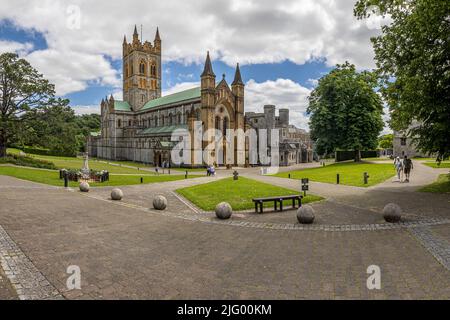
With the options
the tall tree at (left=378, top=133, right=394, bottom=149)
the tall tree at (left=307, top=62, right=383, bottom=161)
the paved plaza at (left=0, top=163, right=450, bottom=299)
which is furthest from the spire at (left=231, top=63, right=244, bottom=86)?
the tall tree at (left=378, top=133, right=394, bottom=149)

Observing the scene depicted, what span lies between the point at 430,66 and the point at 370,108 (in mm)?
30141


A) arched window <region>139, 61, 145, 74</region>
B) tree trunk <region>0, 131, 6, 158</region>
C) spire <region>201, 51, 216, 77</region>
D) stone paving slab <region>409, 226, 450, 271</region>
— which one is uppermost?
arched window <region>139, 61, 145, 74</region>

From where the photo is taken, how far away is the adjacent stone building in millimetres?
70312

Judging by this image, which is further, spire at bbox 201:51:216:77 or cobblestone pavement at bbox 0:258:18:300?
spire at bbox 201:51:216:77

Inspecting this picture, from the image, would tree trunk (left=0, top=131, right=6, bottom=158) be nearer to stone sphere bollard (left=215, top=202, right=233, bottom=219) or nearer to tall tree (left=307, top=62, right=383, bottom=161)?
stone sphere bollard (left=215, top=202, right=233, bottom=219)

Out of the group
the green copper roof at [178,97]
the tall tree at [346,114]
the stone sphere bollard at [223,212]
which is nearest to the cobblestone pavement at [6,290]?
the stone sphere bollard at [223,212]

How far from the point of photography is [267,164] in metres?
65.6

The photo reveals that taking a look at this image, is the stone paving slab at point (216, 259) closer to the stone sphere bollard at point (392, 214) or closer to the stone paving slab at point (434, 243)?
the stone paving slab at point (434, 243)

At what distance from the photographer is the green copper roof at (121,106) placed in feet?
252

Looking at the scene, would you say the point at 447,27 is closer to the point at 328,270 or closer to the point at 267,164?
the point at 328,270

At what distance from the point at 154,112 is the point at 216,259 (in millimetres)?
65232

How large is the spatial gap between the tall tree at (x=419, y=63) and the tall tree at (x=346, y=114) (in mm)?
24539

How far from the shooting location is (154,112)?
69.4 m
